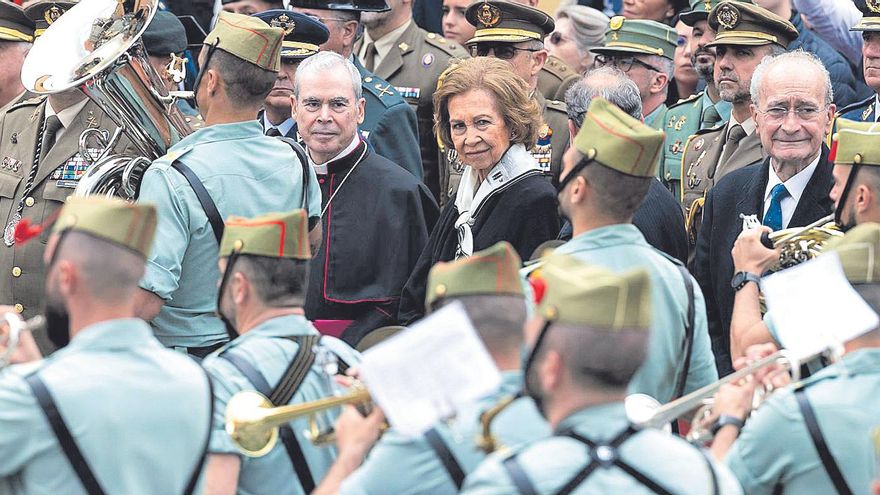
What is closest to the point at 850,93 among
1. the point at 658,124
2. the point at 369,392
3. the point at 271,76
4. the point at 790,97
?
the point at 658,124

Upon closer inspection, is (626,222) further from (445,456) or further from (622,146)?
(445,456)

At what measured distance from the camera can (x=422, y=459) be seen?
4461 mm

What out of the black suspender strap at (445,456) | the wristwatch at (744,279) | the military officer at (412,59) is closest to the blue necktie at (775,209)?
the wristwatch at (744,279)

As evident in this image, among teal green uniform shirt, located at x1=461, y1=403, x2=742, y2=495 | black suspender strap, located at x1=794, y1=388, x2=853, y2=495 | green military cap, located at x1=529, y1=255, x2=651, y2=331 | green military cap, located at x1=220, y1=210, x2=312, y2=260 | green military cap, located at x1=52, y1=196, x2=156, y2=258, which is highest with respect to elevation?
green military cap, located at x1=529, y1=255, x2=651, y2=331

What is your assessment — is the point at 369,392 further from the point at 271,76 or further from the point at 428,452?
the point at 271,76

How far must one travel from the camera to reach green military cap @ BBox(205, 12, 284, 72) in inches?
278

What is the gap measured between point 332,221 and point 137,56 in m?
1.47

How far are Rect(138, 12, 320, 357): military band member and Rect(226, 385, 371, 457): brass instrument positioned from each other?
1756 mm

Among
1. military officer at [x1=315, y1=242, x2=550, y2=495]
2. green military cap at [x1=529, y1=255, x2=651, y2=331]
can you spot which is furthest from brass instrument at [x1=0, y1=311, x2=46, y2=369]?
green military cap at [x1=529, y1=255, x2=651, y2=331]

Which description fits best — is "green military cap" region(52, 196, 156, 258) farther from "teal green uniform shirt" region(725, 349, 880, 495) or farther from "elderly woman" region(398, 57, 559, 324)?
"elderly woman" region(398, 57, 559, 324)

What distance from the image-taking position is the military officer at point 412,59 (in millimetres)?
10461

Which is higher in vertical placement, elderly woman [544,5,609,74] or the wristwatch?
the wristwatch

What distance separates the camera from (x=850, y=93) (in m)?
9.77

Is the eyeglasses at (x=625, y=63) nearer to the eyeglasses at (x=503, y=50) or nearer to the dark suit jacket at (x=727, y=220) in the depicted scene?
the eyeglasses at (x=503, y=50)
